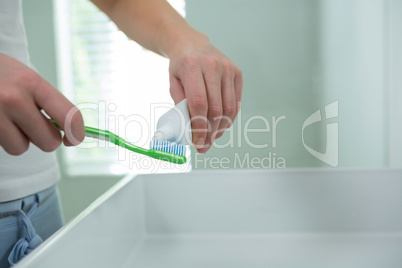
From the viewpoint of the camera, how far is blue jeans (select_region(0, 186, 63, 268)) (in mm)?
328

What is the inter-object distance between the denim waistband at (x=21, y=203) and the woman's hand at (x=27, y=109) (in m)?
0.13

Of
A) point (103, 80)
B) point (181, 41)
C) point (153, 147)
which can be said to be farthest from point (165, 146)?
point (103, 80)

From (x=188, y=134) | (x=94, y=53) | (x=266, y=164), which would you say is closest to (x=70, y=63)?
(x=94, y=53)

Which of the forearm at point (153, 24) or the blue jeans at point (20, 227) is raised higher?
the forearm at point (153, 24)

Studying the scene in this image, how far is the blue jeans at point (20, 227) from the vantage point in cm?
33

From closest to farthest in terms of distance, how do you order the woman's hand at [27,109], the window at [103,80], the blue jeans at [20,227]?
the woman's hand at [27,109] < the blue jeans at [20,227] < the window at [103,80]

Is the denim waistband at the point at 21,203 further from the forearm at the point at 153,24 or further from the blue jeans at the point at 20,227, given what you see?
the forearm at the point at 153,24

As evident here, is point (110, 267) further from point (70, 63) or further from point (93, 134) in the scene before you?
point (70, 63)

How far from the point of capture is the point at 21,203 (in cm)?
35

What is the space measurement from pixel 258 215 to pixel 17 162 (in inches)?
11.7

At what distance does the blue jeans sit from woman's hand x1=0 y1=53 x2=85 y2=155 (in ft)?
0.43

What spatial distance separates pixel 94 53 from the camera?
1200 millimetres

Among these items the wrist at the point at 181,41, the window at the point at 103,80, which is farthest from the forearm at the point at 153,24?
the window at the point at 103,80

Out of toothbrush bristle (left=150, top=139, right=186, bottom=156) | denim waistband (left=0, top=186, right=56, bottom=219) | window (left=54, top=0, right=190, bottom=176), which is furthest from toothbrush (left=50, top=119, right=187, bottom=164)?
window (left=54, top=0, right=190, bottom=176)
